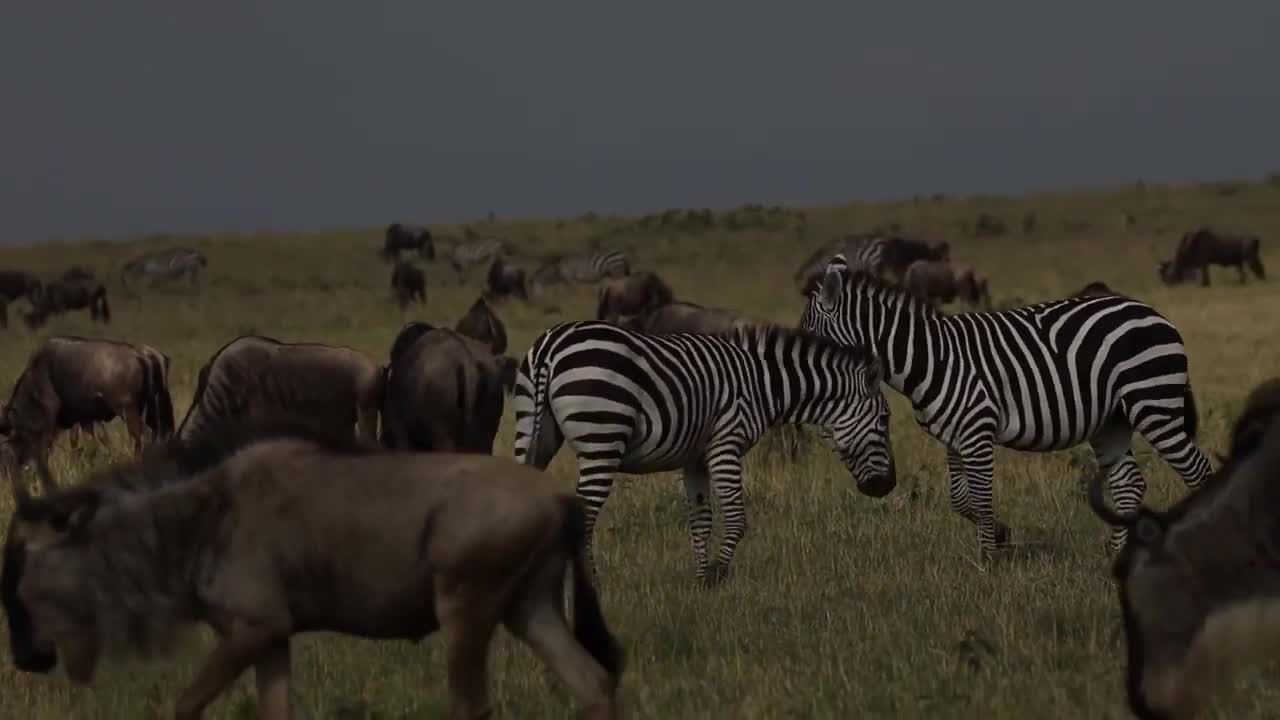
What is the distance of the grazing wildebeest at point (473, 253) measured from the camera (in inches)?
1865

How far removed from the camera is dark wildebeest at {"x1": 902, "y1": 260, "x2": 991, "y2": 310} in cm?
2905

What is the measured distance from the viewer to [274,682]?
5148mm

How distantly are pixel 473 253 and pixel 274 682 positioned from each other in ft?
142

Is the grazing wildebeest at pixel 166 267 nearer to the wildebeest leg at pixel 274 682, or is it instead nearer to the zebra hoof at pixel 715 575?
the zebra hoof at pixel 715 575

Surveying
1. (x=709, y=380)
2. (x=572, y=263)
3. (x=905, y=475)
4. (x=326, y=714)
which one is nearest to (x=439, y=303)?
(x=572, y=263)

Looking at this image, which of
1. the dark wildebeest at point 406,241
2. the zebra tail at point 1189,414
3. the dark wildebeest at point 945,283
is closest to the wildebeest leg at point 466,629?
the zebra tail at point 1189,414

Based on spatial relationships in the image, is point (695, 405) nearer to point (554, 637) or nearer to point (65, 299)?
point (554, 637)

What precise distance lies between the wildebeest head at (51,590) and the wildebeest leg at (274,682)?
0.47 m

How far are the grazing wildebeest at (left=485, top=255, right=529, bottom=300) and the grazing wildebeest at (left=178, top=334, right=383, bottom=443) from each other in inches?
973

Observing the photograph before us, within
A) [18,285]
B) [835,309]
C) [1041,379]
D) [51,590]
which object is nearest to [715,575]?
[835,309]

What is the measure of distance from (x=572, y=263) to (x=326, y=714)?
3507cm

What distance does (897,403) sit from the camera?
16.5 metres

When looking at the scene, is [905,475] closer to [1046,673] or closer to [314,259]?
[1046,673]

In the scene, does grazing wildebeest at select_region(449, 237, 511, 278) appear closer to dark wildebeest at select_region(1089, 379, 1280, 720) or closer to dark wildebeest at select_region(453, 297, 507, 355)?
dark wildebeest at select_region(453, 297, 507, 355)
